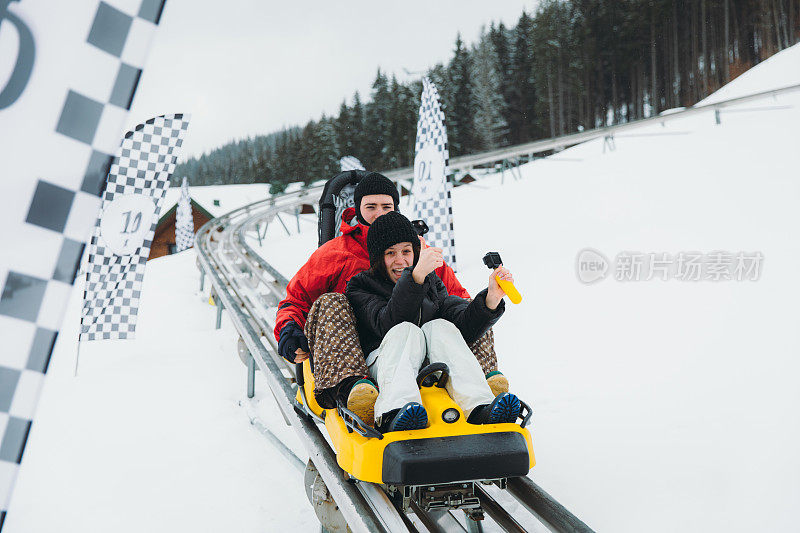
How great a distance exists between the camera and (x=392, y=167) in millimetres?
32281

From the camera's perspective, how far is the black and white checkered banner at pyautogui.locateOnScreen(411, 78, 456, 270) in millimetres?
5676

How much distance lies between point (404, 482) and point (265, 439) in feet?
6.39

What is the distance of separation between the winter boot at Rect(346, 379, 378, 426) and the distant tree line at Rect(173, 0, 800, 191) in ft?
92.9

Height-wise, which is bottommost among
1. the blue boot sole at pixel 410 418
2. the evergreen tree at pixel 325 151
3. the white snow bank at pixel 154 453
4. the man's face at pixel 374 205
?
the white snow bank at pixel 154 453

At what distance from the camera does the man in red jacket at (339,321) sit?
7.22ft

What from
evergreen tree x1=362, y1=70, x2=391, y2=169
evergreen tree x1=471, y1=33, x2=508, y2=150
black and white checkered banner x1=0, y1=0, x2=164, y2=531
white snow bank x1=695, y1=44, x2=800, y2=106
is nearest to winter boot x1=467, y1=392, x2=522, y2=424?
black and white checkered banner x1=0, y1=0, x2=164, y2=531

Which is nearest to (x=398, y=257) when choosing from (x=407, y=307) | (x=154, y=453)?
(x=407, y=307)

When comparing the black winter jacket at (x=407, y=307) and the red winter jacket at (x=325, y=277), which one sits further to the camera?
the red winter jacket at (x=325, y=277)

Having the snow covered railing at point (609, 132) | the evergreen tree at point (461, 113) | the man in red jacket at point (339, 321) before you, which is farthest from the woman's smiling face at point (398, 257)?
the evergreen tree at point (461, 113)

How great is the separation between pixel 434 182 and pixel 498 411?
13.6ft

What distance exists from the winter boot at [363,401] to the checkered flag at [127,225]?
3876mm

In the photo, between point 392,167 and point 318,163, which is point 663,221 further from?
point 318,163

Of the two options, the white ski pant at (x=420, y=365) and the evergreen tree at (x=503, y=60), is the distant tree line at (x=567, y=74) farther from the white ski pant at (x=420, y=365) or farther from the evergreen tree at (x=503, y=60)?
the white ski pant at (x=420, y=365)

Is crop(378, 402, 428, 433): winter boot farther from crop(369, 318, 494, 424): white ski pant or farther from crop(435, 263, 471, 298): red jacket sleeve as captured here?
crop(435, 263, 471, 298): red jacket sleeve
